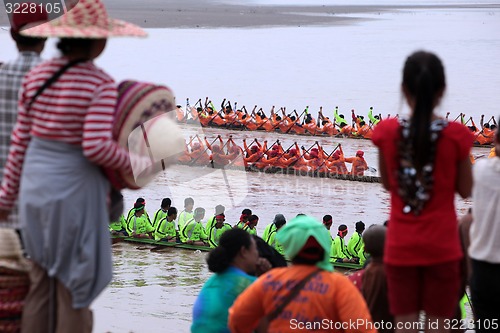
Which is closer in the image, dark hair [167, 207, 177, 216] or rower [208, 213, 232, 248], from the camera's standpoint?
rower [208, 213, 232, 248]

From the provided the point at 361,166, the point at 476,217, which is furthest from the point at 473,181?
the point at 361,166

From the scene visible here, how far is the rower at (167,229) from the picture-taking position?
560 inches

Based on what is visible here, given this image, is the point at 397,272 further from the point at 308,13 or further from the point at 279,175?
the point at 308,13

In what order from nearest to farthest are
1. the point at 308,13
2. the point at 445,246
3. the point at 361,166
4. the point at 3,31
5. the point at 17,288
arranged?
the point at 445,246, the point at 17,288, the point at 361,166, the point at 3,31, the point at 308,13

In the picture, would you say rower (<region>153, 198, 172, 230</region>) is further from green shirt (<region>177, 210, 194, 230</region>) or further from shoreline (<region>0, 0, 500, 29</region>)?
shoreline (<region>0, 0, 500, 29</region>)

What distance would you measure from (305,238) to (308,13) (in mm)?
82212

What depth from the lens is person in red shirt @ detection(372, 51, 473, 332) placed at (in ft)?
11.7

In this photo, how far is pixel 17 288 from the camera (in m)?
3.83

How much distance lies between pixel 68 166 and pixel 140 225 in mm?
10936

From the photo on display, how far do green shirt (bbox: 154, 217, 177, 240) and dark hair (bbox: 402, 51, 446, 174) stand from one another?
10.8 m

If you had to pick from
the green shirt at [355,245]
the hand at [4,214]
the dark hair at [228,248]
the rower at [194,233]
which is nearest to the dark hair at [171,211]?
the rower at [194,233]

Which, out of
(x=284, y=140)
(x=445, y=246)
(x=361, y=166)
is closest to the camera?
(x=445, y=246)

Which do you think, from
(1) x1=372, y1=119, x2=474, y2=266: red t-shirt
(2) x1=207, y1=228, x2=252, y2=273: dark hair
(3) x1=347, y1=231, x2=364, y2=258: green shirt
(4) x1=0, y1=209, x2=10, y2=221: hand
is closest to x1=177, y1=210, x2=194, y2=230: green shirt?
(3) x1=347, y1=231, x2=364, y2=258: green shirt

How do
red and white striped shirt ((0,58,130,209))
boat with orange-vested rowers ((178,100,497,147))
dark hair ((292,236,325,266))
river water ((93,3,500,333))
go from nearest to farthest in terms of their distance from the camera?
red and white striped shirt ((0,58,130,209)) < dark hair ((292,236,325,266)) < river water ((93,3,500,333)) < boat with orange-vested rowers ((178,100,497,147))
